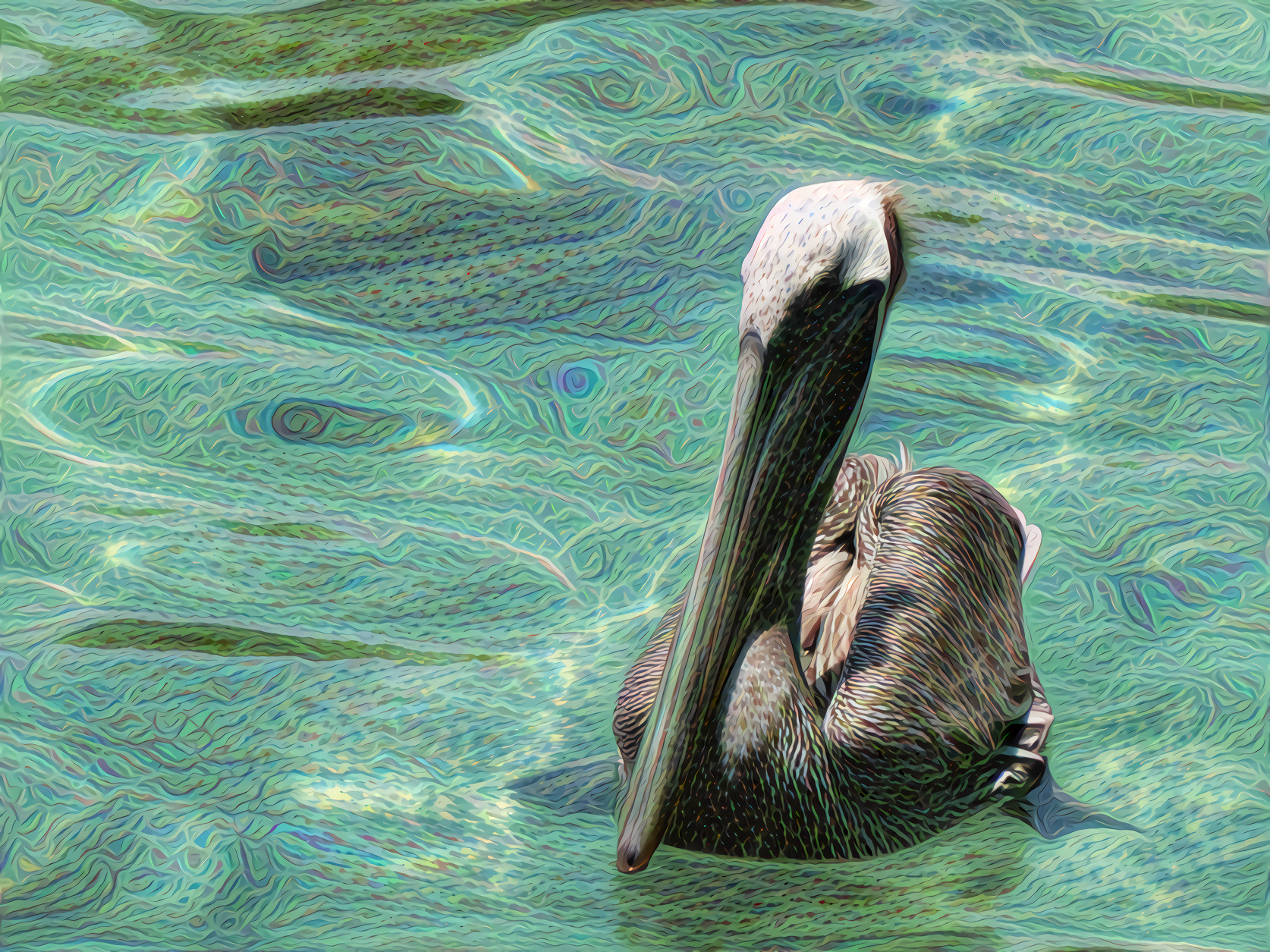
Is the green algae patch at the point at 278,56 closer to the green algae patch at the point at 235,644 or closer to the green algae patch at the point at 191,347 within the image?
the green algae patch at the point at 191,347

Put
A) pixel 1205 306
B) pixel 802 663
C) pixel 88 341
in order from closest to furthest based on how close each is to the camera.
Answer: pixel 802 663, pixel 88 341, pixel 1205 306

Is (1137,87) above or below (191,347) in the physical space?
above

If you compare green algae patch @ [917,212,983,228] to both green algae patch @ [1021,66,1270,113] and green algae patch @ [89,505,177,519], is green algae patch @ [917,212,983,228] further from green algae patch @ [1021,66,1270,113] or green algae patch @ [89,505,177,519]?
green algae patch @ [89,505,177,519]

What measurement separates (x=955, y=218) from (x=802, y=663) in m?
1.83

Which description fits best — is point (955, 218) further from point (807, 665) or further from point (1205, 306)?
point (807, 665)

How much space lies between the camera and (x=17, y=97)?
3.41 m

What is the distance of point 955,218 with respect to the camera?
133 inches

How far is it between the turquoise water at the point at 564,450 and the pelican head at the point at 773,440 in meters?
0.14

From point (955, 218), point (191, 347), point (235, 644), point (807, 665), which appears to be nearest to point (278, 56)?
point (191, 347)

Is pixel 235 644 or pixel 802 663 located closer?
pixel 802 663

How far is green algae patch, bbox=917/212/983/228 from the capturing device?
336 cm

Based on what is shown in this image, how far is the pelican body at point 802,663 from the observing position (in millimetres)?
1816

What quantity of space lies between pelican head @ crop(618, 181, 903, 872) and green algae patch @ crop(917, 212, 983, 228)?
158cm

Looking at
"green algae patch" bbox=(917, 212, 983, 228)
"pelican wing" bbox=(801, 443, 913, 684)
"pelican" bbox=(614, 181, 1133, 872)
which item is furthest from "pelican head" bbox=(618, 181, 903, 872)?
"green algae patch" bbox=(917, 212, 983, 228)
